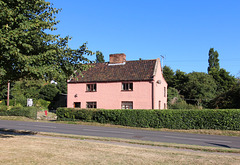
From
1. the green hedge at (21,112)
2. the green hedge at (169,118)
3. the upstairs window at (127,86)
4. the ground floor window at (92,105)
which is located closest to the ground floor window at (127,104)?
the upstairs window at (127,86)

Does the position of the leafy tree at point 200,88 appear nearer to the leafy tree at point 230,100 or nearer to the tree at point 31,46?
the leafy tree at point 230,100

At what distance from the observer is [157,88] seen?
32.7 metres

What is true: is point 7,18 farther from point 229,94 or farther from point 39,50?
point 229,94

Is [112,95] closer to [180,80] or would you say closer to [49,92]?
[49,92]

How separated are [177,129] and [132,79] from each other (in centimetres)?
1047

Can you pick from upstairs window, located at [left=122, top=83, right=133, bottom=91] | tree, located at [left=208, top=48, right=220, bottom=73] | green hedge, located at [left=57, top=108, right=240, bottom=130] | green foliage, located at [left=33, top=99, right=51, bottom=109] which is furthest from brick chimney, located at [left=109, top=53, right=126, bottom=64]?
tree, located at [left=208, top=48, right=220, bottom=73]

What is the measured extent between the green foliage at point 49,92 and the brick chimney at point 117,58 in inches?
717

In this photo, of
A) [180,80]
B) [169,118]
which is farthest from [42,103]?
[180,80]

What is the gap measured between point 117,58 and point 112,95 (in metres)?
5.78

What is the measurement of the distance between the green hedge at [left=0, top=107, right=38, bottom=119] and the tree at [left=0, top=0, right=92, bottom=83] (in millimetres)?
21958

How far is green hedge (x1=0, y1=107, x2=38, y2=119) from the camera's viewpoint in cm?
3341

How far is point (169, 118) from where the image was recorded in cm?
2375

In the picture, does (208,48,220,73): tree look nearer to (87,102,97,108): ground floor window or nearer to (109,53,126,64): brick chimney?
(109,53,126,64): brick chimney

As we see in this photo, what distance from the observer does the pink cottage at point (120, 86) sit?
3128 cm
